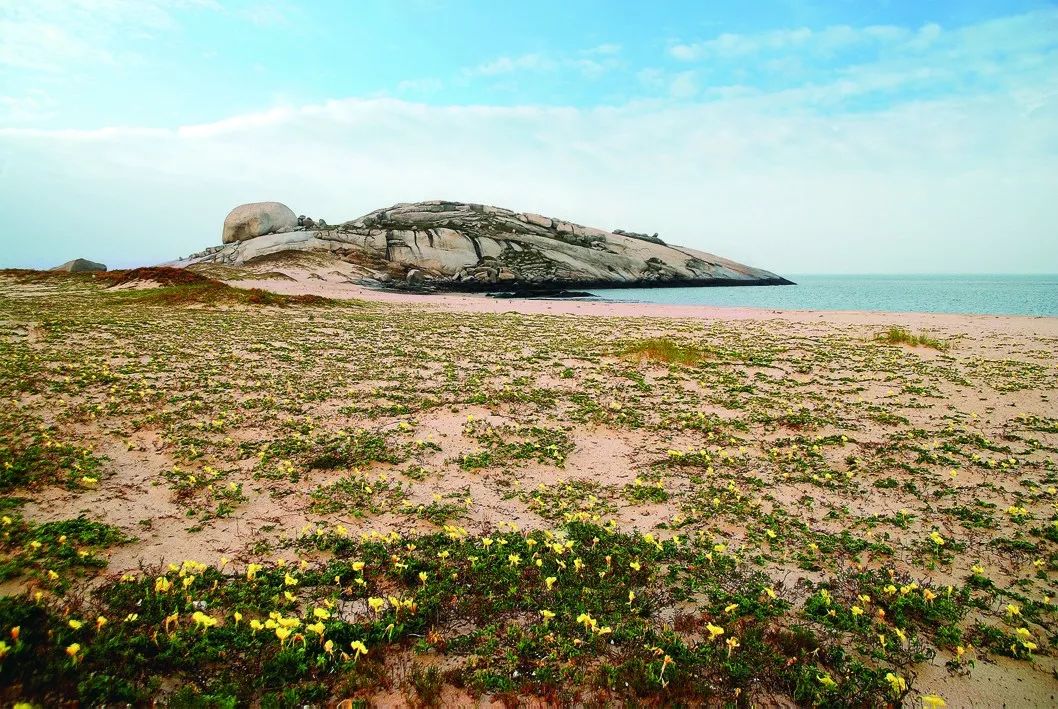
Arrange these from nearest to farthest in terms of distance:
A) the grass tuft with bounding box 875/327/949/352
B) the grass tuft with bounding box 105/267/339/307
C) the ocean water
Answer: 1. the grass tuft with bounding box 875/327/949/352
2. the grass tuft with bounding box 105/267/339/307
3. the ocean water

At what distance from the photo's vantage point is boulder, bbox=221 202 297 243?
90.1 metres

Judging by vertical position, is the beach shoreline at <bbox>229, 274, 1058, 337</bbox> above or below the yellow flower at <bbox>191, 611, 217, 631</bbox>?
above

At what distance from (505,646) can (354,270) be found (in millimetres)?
74017

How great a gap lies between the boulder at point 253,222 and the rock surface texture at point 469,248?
17 cm

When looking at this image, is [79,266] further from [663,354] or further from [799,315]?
[799,315]

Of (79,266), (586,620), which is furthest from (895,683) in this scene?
(79,266)

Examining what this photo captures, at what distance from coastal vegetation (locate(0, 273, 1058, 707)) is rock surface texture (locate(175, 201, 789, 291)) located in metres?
60.0

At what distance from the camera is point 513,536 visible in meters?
6.49

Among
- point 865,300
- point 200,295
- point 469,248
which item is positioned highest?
point 469,248

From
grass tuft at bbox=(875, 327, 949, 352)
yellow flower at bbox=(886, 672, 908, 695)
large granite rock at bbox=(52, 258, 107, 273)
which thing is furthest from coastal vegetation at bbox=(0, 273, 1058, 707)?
large granite rock at bbox=(52, 258, 107, 273)

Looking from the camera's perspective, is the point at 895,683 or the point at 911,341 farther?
the point at 911,341

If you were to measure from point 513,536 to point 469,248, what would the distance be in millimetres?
85632

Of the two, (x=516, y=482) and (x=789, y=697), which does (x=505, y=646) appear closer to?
(x=789, y=697)

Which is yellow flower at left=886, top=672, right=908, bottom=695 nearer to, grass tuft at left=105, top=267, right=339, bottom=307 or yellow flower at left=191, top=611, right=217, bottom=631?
yellow flower at left=191, top=611, right=217, bottom=631
